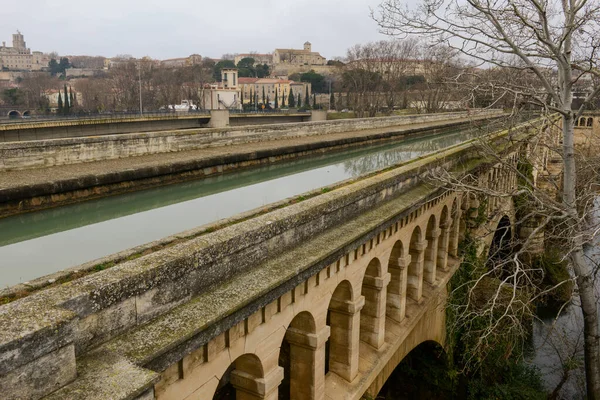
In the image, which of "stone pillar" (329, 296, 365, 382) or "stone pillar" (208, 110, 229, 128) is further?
"stone pillar" (208, 110, 229, 128)

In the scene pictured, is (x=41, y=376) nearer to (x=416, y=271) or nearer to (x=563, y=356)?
(x=416, y=271)

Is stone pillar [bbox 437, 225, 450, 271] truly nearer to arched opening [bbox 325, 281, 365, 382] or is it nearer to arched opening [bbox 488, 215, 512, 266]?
arched opening [bbox 488, 215, 512, 266]

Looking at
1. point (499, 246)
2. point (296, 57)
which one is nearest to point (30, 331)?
point (499, 246)

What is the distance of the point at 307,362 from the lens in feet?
20.7

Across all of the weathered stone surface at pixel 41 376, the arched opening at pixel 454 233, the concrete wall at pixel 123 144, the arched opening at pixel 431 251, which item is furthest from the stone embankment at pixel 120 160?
the weathered stone surface at pixel 41 376

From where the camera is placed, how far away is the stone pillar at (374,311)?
27.5ft

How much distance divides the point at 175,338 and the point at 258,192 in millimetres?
7870

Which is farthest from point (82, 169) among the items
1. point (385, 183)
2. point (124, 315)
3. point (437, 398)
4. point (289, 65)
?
point (289, 65)

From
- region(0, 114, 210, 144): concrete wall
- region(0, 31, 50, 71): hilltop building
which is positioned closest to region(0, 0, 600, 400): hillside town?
region(0, 114, 210, 144): concrete wall

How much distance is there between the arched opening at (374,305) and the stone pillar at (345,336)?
88cm

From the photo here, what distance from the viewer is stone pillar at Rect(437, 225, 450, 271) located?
42.4 feet

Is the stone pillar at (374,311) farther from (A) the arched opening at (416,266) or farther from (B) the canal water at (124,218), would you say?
(B) the canal water at (124,218)

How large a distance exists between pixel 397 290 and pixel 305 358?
3976 millimetres

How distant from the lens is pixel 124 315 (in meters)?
3.77
